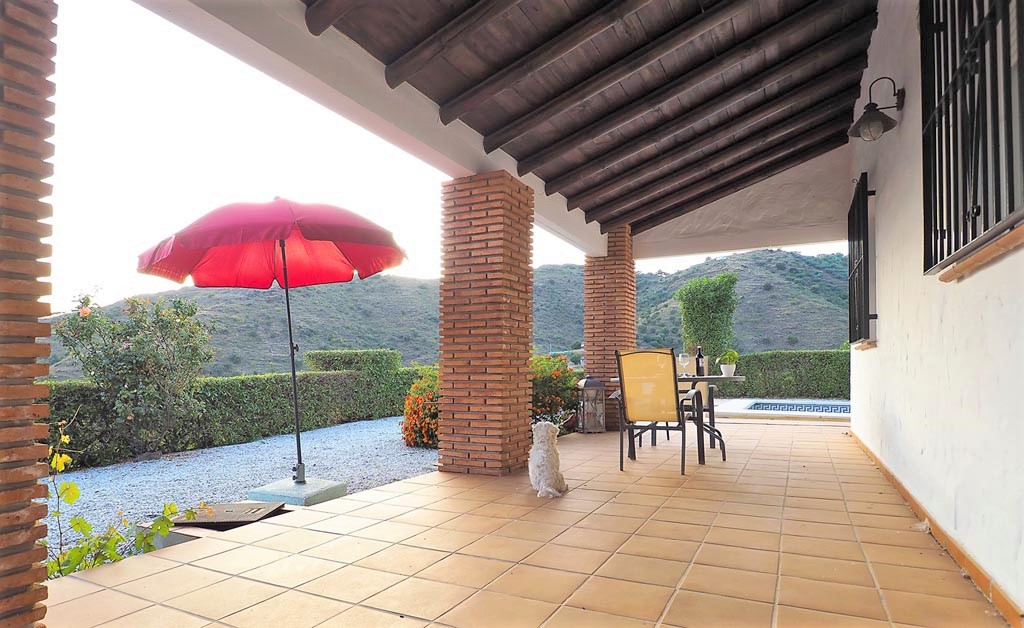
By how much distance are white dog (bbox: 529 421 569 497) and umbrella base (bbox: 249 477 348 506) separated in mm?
1462

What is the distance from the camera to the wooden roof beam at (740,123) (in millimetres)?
5535

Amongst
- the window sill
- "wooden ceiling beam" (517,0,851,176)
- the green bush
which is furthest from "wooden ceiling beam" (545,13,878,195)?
the green bush

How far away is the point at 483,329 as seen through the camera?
489cm

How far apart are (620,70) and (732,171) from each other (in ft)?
11.8

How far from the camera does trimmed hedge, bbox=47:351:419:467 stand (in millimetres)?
6309

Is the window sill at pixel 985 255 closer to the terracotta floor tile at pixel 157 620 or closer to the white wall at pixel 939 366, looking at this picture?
the white wall at pixel 939 366

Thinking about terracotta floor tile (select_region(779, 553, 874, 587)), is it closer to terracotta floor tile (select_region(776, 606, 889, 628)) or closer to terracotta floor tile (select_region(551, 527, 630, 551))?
terracotta floor tile (select_region(776, 606, 889, 628))

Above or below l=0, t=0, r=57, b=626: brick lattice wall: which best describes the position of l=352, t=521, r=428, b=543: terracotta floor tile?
below

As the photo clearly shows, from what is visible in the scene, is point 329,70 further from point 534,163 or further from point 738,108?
point 738,108

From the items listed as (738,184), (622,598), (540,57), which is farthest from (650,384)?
(738,184)

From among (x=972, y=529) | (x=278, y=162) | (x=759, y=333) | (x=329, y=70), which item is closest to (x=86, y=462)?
(x=329, y=70)

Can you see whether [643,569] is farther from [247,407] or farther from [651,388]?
[247,407]

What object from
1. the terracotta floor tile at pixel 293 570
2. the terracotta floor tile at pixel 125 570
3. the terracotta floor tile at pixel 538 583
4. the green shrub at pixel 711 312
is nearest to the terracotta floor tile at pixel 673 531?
the terracotta floor tile at pixel 538 583

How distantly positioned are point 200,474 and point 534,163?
4.57 metres
